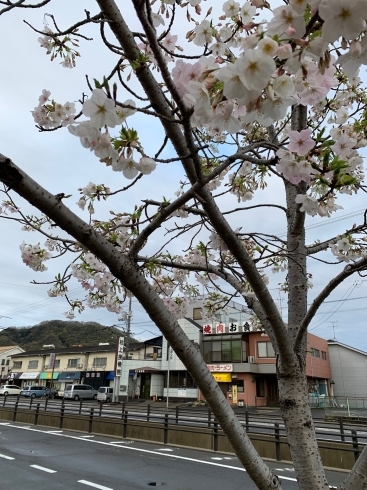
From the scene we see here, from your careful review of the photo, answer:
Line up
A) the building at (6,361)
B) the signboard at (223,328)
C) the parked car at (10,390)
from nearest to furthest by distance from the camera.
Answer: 1. the signboard at (223,328)
2. the parked car at (10,390)
3. the building at (6,361)

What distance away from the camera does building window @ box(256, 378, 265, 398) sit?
94.5 feet

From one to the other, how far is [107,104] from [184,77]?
376 millimetres

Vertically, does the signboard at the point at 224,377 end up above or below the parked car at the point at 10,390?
above

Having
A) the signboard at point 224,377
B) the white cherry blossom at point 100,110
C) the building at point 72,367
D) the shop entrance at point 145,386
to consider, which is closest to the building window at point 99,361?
the building at point 72,367

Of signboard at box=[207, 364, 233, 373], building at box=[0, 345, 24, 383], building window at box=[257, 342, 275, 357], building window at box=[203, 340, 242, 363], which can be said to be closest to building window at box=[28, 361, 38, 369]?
building at box=[0, 345, 24, 383]

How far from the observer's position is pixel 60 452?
350 inches

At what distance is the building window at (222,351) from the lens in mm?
29547

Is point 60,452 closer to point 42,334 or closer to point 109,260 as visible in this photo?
→ point 109,260

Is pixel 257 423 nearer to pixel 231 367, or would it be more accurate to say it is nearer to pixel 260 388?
pixel 231 367

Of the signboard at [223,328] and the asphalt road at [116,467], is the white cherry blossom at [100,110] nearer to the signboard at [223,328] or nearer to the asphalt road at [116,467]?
the asphalt road at [116,467]

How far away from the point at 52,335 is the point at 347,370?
49.7m

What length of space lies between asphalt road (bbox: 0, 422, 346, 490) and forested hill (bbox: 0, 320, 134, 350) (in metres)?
52.0

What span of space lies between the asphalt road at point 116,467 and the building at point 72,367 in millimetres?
29714

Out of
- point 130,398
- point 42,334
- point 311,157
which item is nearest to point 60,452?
point 311,157
